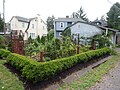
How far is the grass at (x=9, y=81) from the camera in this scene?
653 centimetres

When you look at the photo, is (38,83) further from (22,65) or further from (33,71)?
(22,65)

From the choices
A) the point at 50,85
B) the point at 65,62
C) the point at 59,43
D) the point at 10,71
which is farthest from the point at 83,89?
the point at 59,43

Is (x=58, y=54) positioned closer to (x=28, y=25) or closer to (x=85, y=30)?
(x=85, y=30)

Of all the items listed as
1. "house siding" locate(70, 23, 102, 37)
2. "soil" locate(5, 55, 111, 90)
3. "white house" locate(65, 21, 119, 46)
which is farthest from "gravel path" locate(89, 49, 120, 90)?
"house siding" locate(70, 23, 102, 37)

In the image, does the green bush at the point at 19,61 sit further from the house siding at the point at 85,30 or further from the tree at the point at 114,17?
the tree at the point at 114,17

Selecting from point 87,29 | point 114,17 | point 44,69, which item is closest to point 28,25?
point 87,29

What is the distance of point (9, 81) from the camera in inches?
277

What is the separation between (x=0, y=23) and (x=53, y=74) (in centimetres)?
3359

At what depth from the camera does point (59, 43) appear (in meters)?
12.0

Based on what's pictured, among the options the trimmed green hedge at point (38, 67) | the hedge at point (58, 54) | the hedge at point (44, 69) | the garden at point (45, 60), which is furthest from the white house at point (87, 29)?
A: the hedge at point (44, 69)

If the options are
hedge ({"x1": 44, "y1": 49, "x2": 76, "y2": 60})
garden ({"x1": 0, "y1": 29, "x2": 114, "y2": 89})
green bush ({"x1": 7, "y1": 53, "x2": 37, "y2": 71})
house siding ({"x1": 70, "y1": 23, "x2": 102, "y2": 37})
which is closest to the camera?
garden ({"x1": 0, "y1": 29, "x2": 114, "y2": 89})

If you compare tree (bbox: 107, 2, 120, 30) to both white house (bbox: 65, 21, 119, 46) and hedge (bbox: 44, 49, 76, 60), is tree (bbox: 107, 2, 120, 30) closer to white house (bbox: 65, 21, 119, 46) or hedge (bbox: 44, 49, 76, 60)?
white house (bbox: 65, 21, 119, 46)

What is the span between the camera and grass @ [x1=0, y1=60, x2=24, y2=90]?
257 inches

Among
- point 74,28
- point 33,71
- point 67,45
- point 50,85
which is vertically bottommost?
point 50,85
